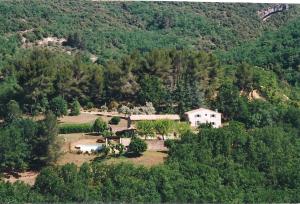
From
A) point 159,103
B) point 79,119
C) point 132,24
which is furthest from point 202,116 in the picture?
point 132,24

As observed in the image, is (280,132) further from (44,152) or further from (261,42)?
(261,42)

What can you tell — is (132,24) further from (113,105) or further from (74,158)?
(74,158)

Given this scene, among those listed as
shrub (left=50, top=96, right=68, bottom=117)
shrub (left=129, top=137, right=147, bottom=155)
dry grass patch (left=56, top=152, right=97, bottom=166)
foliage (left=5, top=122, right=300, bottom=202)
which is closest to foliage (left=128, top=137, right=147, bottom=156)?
shrub (left=129, top=137, right=147, bottom=155)

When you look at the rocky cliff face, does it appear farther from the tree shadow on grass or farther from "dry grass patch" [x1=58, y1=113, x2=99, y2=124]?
the tree shadow on grass

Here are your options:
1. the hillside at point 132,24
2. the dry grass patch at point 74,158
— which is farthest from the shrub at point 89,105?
the hillside at point 132,24

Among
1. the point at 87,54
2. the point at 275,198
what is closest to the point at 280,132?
the point at 275,198

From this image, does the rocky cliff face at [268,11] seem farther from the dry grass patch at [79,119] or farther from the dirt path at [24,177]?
the dirt path at [24,177]
